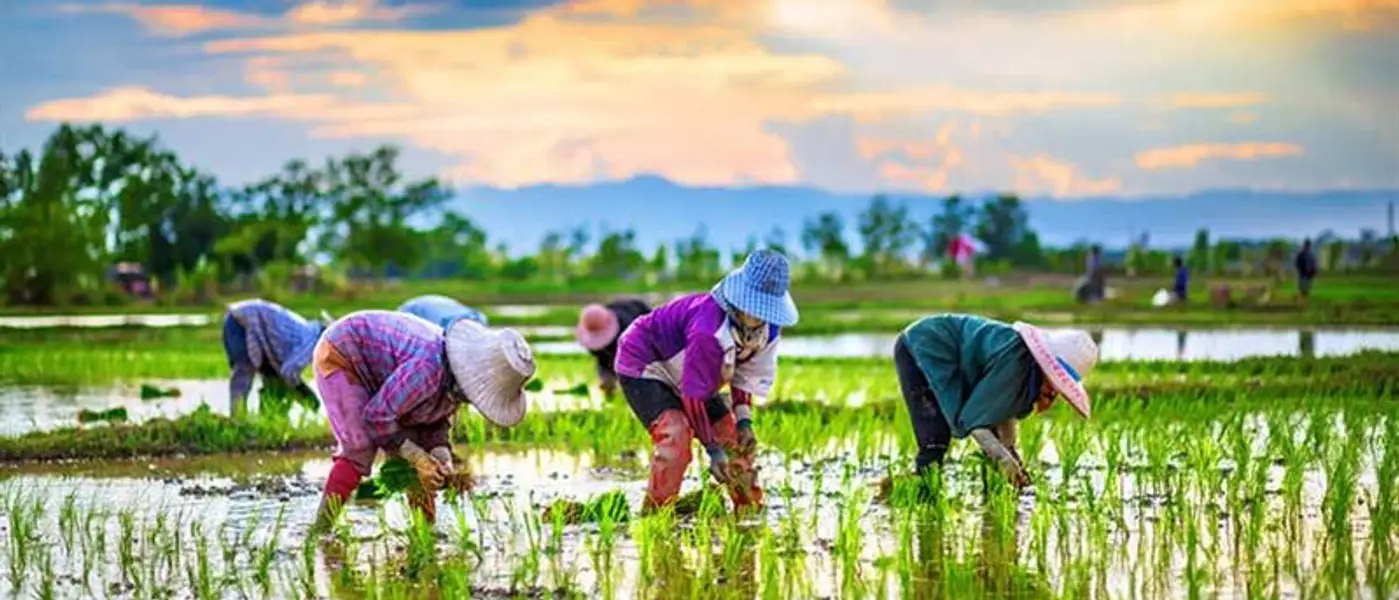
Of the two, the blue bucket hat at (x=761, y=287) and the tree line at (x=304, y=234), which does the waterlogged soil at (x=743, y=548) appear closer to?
the blue bucket hat at (x=761, y=287)

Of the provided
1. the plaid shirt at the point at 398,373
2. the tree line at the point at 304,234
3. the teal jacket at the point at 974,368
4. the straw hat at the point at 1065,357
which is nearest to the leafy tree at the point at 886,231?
the tree line at the point at 304,234

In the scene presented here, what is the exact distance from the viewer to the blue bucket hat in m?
6.71

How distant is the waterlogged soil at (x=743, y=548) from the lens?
5992mm

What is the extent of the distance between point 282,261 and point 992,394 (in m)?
38.3

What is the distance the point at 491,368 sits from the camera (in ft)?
21.5

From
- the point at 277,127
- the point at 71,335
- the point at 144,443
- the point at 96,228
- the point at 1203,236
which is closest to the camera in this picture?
the point at 144,443

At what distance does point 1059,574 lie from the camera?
6125 millimetres

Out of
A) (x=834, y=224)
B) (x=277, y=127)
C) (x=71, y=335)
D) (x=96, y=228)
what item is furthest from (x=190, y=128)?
(x=71, y=335)

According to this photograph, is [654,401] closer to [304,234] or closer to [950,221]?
[304,234]

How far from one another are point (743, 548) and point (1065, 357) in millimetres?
1332

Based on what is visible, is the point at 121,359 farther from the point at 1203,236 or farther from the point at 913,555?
the point at 1203,236

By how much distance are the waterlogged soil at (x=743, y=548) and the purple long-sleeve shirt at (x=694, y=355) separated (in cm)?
39

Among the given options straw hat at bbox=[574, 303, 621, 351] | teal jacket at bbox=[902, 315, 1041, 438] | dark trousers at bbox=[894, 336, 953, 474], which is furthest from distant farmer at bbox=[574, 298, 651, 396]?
teal jacket at bbox=[902, 315, 1041, 438]

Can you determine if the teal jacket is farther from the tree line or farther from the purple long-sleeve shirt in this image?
the tree line
